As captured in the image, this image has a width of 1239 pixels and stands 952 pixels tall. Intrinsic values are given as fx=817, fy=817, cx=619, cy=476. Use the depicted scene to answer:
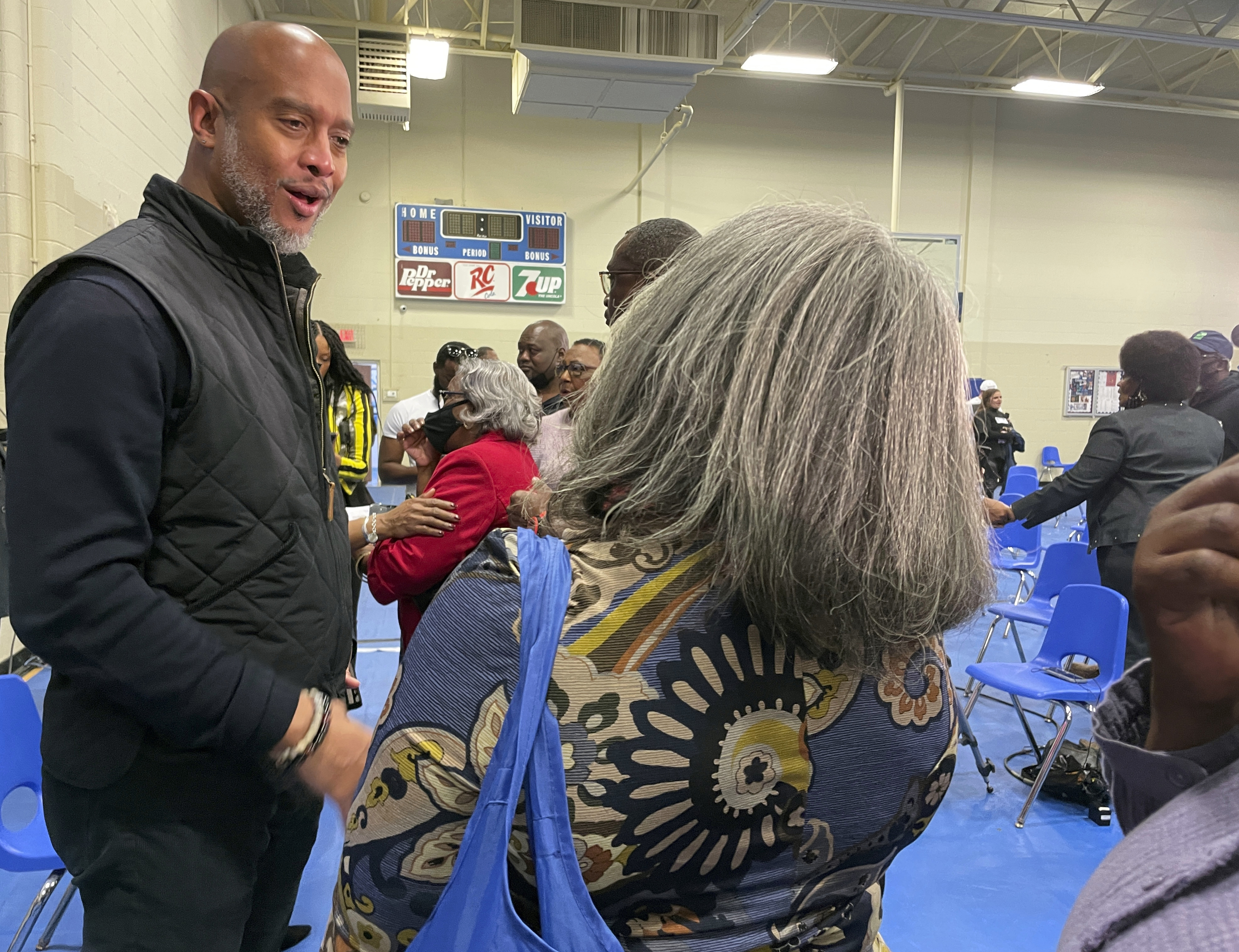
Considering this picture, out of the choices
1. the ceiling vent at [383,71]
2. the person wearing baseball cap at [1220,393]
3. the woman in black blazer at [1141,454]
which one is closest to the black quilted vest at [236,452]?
the woman in black blazer at [1141,454]

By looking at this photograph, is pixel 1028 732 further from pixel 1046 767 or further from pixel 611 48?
pixel 611 48

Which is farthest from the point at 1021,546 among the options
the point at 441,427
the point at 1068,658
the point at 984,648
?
the point at 441,427

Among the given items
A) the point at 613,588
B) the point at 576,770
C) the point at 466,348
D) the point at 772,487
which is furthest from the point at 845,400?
the point at 466,348

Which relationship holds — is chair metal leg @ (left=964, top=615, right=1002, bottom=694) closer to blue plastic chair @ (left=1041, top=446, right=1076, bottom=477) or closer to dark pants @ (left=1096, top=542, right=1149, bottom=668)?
dark pants @ (left=1096, top=542, right=1149, bottom=668)

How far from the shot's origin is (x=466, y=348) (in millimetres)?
5016

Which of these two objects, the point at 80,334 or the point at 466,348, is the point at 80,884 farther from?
the point at 466,348

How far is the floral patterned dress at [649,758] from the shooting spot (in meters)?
0.65

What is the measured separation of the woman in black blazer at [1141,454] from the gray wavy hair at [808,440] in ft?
9.53

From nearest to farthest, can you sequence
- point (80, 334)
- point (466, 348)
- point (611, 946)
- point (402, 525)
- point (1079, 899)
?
point (1079, 899) → point (611, 946) → point (80, 334) → point (402, 525) → point (466, 348)

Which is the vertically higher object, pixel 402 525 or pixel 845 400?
pixel 845 400

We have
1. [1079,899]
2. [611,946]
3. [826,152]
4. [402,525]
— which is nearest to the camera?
[1079,899]

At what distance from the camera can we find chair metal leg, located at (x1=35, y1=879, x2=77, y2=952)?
6.21 feet

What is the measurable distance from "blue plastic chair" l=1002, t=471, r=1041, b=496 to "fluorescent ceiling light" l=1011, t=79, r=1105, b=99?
157 inches

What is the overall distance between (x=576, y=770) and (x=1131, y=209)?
13.2 m
